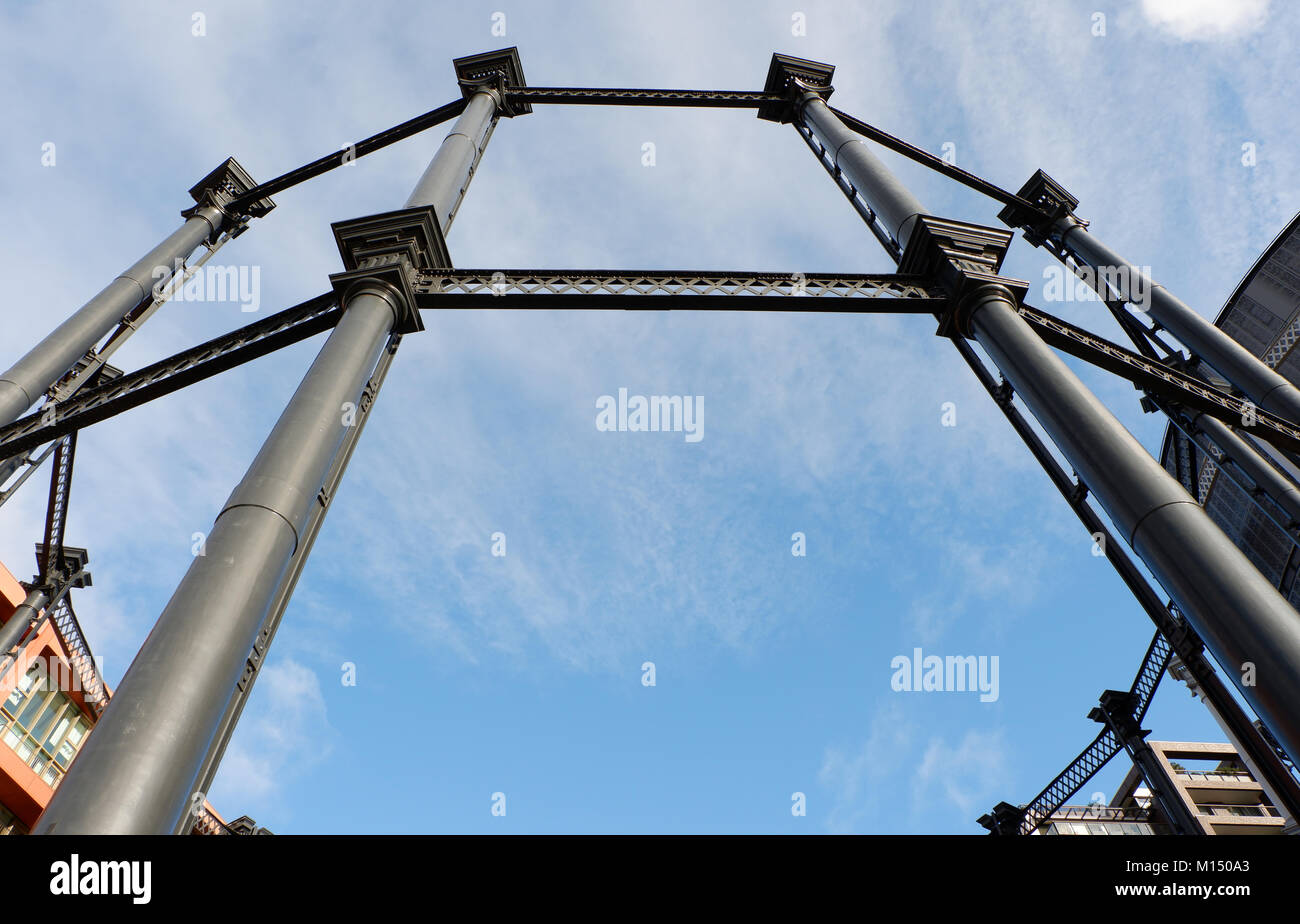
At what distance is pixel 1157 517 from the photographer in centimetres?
626

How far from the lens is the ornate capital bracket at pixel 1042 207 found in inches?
625

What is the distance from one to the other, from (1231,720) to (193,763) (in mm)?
9970

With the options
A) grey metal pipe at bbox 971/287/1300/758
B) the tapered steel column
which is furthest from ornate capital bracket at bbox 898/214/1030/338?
grey metal pipe at bbox 971/287/1300/758

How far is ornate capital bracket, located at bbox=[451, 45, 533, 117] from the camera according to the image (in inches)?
669

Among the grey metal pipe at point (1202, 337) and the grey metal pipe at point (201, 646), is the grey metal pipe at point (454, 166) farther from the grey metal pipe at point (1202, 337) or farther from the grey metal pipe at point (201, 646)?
the grey metal pipe at point (1202, 337)

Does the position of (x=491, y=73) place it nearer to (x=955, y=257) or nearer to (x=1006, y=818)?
(x=955, y=257)

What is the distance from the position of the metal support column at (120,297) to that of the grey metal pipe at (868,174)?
12.0 m

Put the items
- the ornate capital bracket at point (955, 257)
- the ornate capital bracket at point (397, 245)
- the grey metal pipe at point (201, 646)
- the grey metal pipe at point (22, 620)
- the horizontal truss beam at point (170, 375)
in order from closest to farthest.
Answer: the grey metal pipe at point (201, 646)
the horizontal truss beam at point (170, 375)
the ornate capital bracket at point (397, 245)
the ornate capital bracket at point (955, 257)
the grey metal pipe at point (22, 620)

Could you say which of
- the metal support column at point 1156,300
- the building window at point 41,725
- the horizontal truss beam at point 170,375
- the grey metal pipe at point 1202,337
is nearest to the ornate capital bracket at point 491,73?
the horizontal truss beam at point 170,375

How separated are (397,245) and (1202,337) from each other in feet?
44.1
